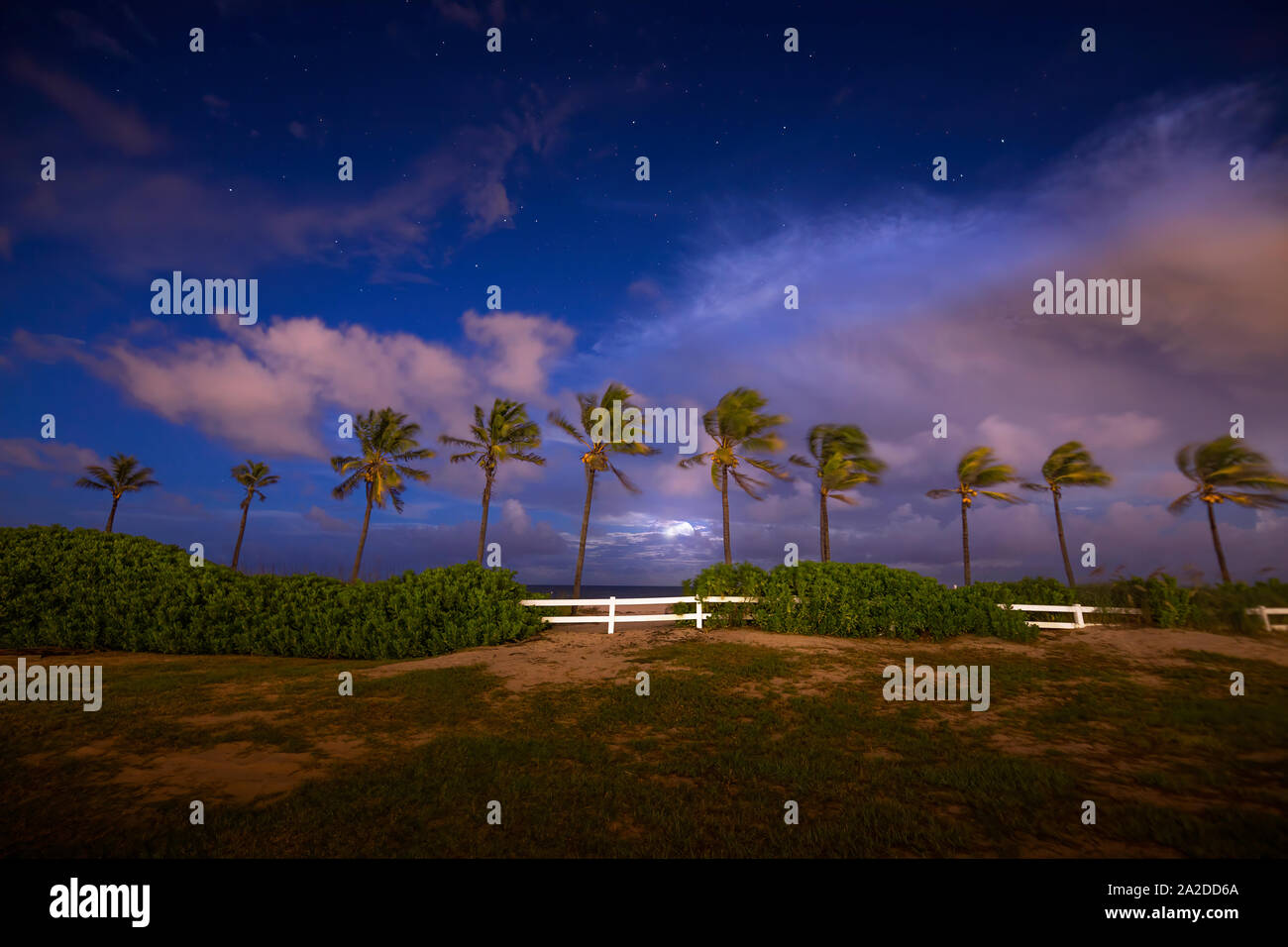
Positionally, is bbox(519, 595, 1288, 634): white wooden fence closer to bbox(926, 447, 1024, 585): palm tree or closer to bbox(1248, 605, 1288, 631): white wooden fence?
bbox(1248, 605, 1288, 631): white wooden fence

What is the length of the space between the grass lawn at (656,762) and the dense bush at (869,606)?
2984mm

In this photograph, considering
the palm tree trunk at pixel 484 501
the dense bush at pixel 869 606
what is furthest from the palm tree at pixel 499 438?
the dense bush at pixel 869 606

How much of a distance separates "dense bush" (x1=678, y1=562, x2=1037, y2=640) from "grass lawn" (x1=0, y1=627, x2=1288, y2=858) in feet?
9.79

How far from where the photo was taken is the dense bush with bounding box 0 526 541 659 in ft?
42.8

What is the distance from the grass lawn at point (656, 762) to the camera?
180 inches

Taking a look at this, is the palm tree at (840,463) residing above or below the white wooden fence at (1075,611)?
above

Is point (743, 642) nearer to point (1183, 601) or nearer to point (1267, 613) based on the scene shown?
point (1183, 601)

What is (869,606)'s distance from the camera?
14.6 metres

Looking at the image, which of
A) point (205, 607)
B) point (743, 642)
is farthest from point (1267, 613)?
point (205, 607)

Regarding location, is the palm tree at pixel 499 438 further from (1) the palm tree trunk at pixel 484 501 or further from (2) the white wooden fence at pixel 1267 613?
(2) the white wooden fence at pixel 1267 613

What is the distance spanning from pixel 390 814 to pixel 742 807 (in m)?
3.24
